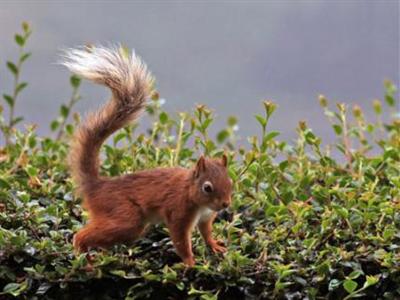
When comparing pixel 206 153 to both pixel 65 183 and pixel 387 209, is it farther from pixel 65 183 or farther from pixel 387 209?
pixel 387 209

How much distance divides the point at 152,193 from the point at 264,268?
0.58 m

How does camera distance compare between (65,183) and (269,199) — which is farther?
(65,183)

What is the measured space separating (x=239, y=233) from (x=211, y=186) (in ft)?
1.67

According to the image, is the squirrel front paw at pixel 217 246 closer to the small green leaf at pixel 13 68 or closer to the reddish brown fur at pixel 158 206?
the reddish brown fur at pixel 158 206

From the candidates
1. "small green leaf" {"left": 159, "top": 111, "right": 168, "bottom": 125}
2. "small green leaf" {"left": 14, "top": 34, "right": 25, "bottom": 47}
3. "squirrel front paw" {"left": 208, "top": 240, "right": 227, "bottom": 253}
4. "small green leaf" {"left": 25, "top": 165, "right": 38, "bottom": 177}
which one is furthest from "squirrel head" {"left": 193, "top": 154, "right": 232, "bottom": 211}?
"small green leaf" {"left": 14, "top": 34, "right": 25, "bottom": 47}

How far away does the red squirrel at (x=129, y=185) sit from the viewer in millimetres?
3916

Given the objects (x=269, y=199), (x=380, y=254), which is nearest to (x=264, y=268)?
(x=380, y=254)

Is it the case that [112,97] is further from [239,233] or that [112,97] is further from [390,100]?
[390,100]

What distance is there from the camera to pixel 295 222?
441 cm

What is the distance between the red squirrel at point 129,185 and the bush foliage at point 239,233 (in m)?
0.11

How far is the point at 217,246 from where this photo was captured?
4.07 metres

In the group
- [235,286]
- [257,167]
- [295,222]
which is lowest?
[235,286]

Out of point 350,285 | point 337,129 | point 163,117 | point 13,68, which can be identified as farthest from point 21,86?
point 350,285

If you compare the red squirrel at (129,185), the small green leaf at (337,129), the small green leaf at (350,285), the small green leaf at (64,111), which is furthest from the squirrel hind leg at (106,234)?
the small green leaf at (64,111)
